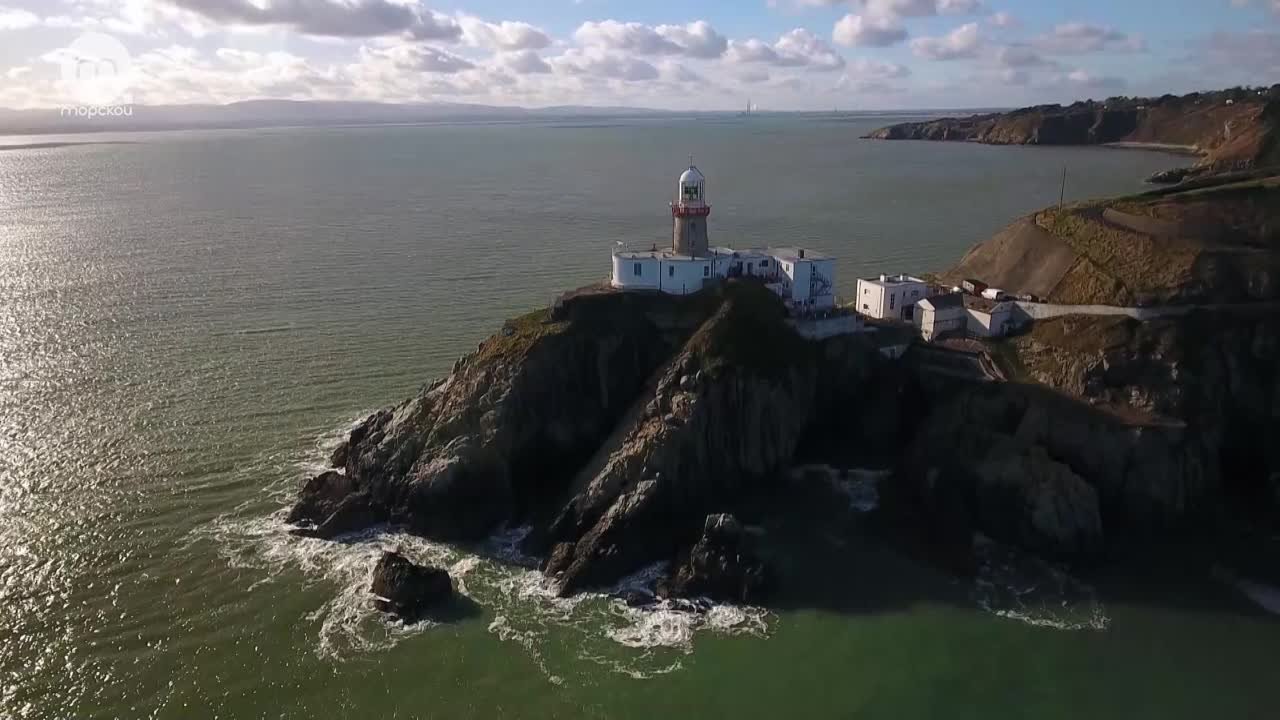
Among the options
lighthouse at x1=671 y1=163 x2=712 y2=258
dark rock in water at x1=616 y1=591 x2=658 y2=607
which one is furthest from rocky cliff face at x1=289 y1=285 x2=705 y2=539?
dark rock in water at x1=616 y1=591 x2=658 y2=607

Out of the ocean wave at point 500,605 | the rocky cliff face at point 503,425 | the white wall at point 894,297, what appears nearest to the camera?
the ocean wave at point 500,605

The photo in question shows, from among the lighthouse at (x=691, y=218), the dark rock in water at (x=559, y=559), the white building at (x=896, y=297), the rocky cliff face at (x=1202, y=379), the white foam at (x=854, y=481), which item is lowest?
the dark rock in water at (x=559, y=559)

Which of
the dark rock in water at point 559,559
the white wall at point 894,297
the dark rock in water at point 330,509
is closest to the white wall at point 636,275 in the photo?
the white wall at point 894,297

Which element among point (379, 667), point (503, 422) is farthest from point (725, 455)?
point (379, 667)

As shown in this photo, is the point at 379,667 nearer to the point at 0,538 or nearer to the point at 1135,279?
Result: the point at 0,538

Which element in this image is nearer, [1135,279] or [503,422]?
[503,422]

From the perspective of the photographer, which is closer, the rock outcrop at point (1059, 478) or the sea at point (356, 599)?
the sea at point (356, 599)

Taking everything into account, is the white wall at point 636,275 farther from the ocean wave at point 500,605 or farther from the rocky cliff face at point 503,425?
the ocean wave at point 500,605

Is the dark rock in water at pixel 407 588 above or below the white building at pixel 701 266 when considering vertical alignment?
below
